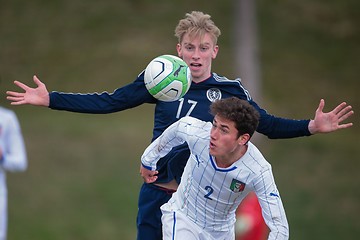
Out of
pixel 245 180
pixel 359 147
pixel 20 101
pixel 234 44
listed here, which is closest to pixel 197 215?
pixel 245 180

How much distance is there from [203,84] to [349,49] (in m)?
14.9

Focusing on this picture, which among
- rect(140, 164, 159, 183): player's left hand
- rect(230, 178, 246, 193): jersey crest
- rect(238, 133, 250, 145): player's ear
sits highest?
rect(238, 133, 250, 145): player's ear

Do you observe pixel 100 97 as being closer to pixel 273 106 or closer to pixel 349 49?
pixel 273 106

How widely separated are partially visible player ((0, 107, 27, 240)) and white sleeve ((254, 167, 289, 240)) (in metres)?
4.39

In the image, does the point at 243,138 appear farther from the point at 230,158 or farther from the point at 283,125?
the point at 283,125

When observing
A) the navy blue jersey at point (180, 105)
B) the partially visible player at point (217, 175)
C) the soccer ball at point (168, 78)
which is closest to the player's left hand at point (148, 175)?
the partially visible player at point (217, 175)

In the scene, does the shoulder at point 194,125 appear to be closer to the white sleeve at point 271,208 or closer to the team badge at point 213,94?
the team badge at point 213,94

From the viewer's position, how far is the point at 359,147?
2006 cm

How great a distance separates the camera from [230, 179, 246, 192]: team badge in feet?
25.8

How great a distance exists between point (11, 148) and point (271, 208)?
15.5 ft

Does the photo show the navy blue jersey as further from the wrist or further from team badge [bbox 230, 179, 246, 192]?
team badge [bbox 230, 179, 246, 192]

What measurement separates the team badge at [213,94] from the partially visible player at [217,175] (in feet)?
1.63

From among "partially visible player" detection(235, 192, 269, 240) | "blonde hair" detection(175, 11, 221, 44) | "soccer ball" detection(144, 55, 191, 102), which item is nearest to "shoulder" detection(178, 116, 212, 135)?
"soccer ball" detection(144, 55, 191, 102)

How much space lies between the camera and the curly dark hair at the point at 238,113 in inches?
301
